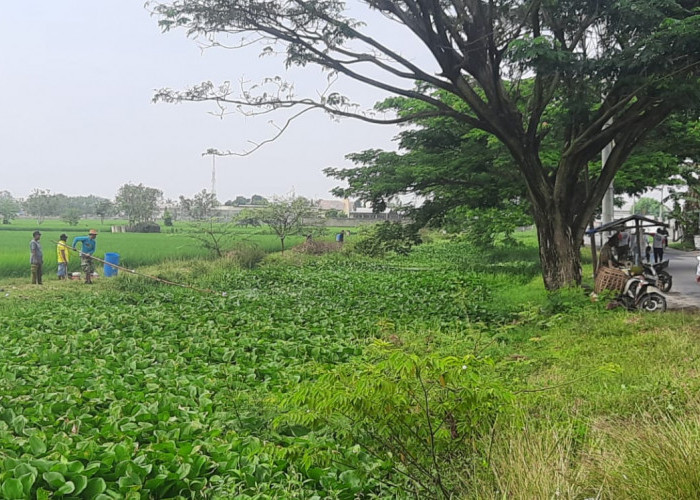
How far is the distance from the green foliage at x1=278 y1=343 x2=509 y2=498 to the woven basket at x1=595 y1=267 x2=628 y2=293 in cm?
740

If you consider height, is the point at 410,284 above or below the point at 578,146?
below

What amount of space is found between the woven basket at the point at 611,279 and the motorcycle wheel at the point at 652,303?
463 mm

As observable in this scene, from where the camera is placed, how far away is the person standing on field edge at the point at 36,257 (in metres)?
14.3

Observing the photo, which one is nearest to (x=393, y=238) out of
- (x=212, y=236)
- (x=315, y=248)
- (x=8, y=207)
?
(x=212, y=236)

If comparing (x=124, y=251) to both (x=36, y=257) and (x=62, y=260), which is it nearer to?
(x=62, y=260)

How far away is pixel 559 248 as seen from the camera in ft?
37.8

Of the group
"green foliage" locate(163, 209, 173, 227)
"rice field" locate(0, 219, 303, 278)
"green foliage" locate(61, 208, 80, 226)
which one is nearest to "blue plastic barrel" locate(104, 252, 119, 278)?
"rice field" locate(0, 219, 303, 278)

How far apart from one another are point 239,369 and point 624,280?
6.95m

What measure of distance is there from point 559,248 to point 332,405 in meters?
9.25

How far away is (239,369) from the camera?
6.23 metres

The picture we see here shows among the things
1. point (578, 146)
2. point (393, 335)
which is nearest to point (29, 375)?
point (393, 335)

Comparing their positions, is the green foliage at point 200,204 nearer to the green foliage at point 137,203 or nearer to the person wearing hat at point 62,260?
the green foliage at point 137,203

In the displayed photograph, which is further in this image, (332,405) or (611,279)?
(611,279)

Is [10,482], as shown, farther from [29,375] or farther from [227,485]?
[29,375]
